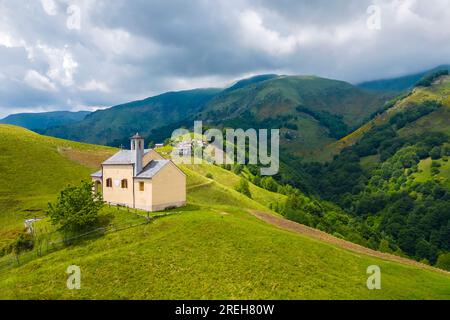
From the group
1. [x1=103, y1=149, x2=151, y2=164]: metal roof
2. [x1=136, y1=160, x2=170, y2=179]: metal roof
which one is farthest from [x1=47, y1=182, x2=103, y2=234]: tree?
[x1=103, y1=149, x2=151, y2=164]: metal roof

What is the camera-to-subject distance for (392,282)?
36281 mm

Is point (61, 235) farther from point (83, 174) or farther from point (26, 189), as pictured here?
point (83, 174)

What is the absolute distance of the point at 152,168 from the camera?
178ft

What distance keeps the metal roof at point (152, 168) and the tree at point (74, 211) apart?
849cm

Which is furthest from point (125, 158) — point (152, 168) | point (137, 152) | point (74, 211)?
point (74, 211)

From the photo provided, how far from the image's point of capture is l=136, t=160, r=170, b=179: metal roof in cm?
5254

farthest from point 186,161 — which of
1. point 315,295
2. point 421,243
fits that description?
point 315,295

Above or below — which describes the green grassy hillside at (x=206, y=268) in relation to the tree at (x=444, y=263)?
above

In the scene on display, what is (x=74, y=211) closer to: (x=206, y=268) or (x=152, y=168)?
(x=152, y=168)

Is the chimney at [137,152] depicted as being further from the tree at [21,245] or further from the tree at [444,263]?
the tree at [444,263]

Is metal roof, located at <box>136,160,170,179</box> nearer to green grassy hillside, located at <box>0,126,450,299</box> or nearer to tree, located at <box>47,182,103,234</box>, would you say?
green grassy hillside, located at <box>0,126,450,299</box>

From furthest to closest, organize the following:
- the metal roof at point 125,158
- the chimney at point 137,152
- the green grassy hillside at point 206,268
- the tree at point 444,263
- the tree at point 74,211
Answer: the tree at point 444,263 → the metal roof at point 125,158 → the chimney at point 137,152 → the tree at point 74,211 → the green grassy hillside at point 206,268

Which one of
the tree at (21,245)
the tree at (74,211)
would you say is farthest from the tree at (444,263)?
the tree at (21,245)

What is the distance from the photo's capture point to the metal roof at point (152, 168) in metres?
52.5
